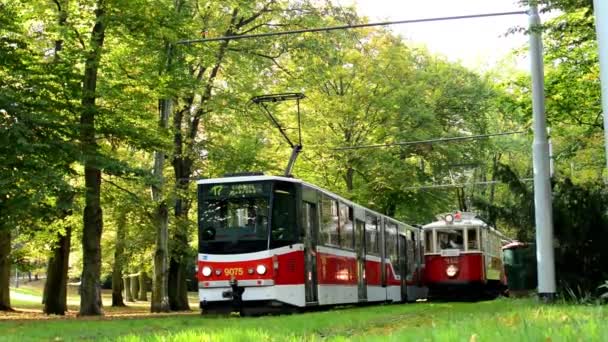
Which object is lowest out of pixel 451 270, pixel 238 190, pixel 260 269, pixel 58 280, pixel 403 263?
pixel 58 280

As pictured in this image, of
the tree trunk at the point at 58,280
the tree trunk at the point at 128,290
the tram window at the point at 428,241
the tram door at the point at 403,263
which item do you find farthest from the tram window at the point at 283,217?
the tree trunk at the point at 128,290

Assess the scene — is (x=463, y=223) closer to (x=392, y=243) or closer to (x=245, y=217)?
(x=392, y=243)

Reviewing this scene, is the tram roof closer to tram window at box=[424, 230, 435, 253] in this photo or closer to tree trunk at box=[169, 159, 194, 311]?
tram window at box=[424, 230, 435, 253]

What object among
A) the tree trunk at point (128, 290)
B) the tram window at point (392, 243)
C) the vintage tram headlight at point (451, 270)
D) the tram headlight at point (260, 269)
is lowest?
the tree trunk at point (128, 290)

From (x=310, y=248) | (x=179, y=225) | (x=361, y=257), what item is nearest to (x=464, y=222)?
(x=361, y=257)

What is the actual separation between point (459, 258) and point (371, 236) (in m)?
5.69

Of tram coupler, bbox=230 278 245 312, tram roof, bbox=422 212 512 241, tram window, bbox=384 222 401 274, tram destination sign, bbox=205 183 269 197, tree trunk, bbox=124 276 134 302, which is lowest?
tree trunk, bbox=124 276 134 302

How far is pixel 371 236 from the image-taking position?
25.7 m

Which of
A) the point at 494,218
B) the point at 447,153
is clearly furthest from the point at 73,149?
the point at 447,153

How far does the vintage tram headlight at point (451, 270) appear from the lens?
1167 inches

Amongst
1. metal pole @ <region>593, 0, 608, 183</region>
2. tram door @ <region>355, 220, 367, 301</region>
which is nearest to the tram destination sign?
tram door @ <region>355, 220, 367, 301</region>

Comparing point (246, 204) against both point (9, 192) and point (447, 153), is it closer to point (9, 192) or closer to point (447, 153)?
point (9, 192)

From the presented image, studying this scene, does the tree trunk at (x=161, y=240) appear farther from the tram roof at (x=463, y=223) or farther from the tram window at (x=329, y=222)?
the tram roof at (x=463, y=223)

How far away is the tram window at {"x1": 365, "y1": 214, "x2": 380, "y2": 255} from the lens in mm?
25156
